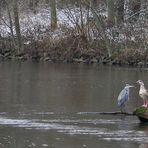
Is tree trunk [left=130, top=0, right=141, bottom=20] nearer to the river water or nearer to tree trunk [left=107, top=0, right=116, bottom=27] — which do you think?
tree trunk [left=107, top=0, right=116, bottom=27]

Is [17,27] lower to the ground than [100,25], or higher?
higher

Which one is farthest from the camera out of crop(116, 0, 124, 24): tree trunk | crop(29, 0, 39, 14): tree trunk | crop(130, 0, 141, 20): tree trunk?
crop(29, 0, 39, 14): tree trunk

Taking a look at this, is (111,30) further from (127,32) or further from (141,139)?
(141,139)

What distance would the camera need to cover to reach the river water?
18.9 m

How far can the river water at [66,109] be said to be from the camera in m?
18.9

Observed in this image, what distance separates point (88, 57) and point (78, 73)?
11874mm

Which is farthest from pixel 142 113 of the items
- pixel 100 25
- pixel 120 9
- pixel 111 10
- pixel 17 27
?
pixel 17 27

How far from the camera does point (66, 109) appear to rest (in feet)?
82.8

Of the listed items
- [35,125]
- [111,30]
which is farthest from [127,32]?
[35,125]

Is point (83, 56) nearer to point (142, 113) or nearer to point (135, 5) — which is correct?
point (135, 5)

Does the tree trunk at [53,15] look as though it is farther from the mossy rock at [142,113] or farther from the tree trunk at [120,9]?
the mossy rock at [142,113]

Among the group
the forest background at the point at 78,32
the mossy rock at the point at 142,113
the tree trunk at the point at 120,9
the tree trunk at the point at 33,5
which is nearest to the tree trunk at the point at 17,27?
the forest background at the point at 78,32

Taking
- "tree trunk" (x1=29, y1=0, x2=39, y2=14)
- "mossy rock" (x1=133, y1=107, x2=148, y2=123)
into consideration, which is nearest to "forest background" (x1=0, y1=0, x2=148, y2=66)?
"tree trunk" (x1=29, y1=0, x2=39, y2=14)

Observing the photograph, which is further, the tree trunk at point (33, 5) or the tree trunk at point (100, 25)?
the tree trunk at point (33, 5)
